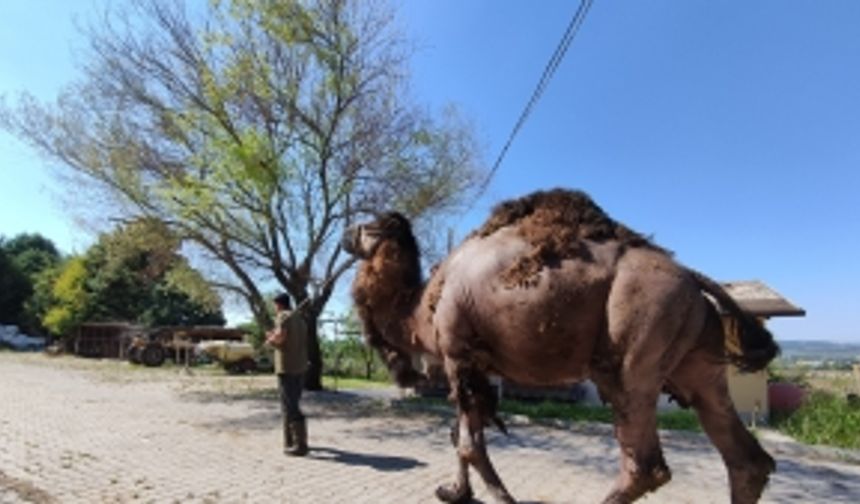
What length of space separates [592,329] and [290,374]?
5351 millimetres

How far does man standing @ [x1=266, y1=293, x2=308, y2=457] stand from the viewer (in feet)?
26.0

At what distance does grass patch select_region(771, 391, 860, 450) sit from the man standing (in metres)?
8.74

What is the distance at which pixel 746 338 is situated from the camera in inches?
144

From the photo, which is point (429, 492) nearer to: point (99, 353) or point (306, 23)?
point (306, 23)

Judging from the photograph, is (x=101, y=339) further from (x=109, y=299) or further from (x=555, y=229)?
(x=555, y=229)

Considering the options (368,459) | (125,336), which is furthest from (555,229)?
(125,336)

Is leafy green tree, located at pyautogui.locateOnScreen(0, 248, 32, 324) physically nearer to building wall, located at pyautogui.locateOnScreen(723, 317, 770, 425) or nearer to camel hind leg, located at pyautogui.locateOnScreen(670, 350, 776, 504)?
building wall, located at pyautogui.locateOnScreen(723, 317, 770, 425)

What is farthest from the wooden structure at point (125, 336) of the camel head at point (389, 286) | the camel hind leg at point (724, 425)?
the camel hind leg at point (724, 425)

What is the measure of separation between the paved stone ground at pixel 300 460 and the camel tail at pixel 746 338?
268 cm

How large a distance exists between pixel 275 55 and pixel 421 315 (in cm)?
1143

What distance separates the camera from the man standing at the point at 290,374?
26.0 ft

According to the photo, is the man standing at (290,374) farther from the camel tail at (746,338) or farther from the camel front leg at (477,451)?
the camel tail at (746,338)

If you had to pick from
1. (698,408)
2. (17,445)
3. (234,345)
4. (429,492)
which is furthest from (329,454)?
(234,345)

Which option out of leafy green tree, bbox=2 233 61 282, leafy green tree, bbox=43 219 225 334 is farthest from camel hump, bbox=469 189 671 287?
leafy green tree, bbox=2 233 61 282
